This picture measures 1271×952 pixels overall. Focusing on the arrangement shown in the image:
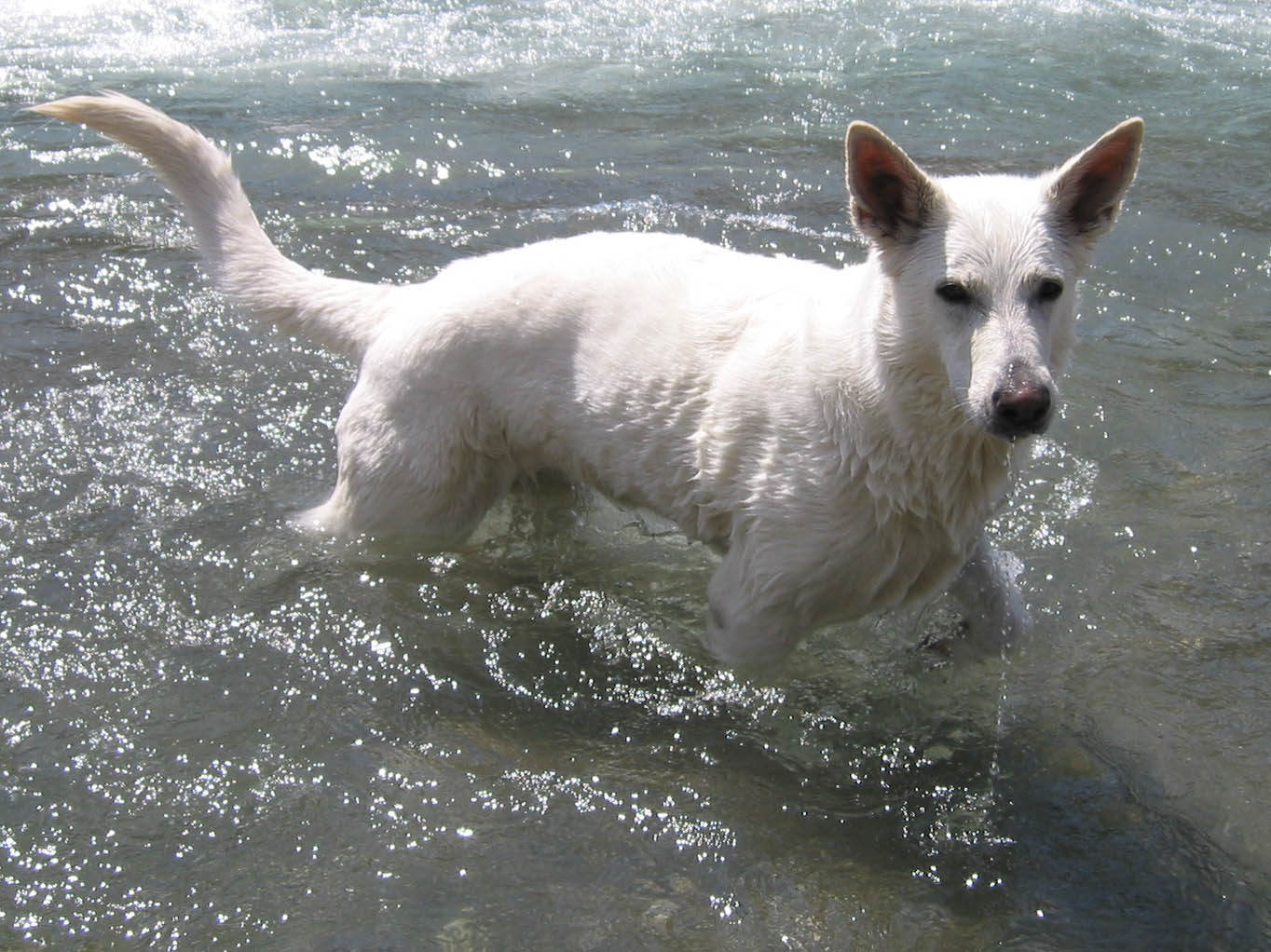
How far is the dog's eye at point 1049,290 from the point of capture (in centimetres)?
356

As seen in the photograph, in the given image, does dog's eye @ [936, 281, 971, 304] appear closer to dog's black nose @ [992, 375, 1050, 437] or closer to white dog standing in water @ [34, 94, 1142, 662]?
white dog standing in water @ [34, 94, 1142, 662]

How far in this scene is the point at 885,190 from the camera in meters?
3.75

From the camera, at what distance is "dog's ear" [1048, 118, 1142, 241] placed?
3645mm

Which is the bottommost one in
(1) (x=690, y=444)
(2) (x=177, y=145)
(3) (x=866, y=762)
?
(3) (x=866, y=762)

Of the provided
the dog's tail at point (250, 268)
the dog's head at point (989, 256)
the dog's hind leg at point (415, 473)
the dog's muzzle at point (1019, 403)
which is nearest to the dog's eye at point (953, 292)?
the dog's head at point (989, 256)

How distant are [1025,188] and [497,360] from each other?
6.34ft

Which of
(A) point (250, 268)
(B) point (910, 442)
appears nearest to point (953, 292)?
(B) point (910, 442)

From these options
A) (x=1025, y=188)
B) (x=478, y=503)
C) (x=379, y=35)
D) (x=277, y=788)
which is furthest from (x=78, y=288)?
(x=379, y=35)

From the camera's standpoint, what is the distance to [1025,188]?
3748mm

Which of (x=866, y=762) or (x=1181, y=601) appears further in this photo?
(x=1181, y=601)

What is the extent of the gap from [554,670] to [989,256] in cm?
225

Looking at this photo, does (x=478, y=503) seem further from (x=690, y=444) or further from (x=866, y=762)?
(x=866, y=762)

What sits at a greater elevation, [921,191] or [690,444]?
[921,191]

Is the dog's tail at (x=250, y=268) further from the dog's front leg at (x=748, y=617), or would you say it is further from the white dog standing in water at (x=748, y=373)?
the dog's front leg at (x=748, y=617)
